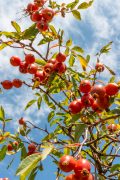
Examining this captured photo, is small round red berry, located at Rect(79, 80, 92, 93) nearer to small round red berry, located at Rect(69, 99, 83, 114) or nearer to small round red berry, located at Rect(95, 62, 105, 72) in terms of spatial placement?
small round red berry, located at Rect(69, 99, 83, 114)

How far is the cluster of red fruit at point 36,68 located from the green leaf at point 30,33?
0.25 m

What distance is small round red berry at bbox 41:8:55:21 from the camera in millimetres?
4387

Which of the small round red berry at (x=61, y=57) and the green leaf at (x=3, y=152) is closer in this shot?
the green leaf at (x=3, y=152)

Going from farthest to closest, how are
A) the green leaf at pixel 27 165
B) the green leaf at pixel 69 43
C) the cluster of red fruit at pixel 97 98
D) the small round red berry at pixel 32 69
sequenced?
the green leaf at pixel 69 43
the small round red berry at pixel 32 69
the cluster of red fruit at pixel 97 98
the green leaf at pixel 27 165

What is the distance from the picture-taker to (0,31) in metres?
4.48

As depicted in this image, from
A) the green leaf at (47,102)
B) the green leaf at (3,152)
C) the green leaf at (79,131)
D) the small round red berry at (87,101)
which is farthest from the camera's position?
the green leaf at (47,102)

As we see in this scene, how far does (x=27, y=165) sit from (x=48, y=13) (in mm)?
2528

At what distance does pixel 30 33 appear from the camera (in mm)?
4352

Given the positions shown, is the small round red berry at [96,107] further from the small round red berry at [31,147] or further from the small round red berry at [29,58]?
the small round red berry at [29,58]

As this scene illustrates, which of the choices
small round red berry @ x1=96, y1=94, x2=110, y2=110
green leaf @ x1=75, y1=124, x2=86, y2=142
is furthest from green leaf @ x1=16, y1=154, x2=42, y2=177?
small round red berry @ x1=96, y1=94, x2=110, y2=110

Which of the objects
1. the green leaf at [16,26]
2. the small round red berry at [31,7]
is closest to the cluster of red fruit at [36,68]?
the green leaf at [16,26]

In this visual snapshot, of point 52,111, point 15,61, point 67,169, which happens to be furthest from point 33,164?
point 52,111

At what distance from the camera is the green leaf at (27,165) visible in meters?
2.29

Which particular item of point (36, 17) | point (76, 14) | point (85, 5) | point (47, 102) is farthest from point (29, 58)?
point (85, 5)
